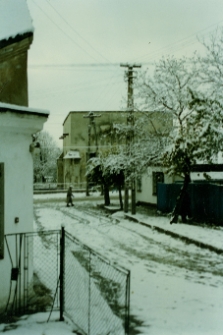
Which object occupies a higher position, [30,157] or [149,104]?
[149,104]

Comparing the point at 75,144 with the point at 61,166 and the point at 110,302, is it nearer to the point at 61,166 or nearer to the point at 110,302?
the point at 61,166

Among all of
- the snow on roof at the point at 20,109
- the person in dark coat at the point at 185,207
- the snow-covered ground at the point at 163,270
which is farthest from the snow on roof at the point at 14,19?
the person in dark coat at the point at 185,207

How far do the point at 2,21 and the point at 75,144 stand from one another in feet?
124

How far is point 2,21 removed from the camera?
248 inches

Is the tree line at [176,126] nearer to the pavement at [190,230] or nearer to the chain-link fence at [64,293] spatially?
the pavement at [190,230]

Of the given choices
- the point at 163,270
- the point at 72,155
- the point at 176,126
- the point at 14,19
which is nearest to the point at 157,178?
the point at 176,126

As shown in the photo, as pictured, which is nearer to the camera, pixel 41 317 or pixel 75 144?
pixel 41 317

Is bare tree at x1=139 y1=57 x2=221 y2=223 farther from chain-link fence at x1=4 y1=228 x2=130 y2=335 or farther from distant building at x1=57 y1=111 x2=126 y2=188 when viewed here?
distant building at x1=57 y1=111 x2=126 y2=188

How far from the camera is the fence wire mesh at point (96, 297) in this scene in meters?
5.77

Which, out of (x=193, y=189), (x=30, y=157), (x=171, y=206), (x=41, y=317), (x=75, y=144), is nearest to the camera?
(x=41, y=317)

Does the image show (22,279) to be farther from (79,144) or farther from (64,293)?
(79,144)

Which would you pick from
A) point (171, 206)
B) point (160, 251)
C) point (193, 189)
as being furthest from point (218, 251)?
point (171, 206)

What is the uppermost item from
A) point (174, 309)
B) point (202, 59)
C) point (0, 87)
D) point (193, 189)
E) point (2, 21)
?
point (202, 59)

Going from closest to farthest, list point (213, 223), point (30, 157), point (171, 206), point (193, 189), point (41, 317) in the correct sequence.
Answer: point (41, 317), point (30, 157), point (213, 223), point (193, 189), point (171, 206)
